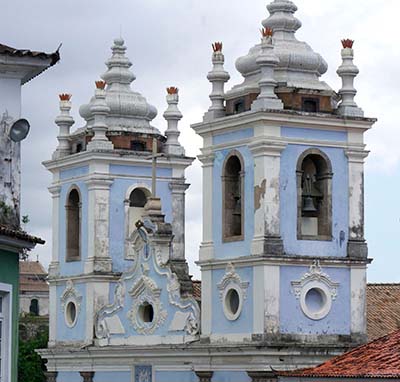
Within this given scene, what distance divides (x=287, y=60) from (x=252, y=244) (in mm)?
3896

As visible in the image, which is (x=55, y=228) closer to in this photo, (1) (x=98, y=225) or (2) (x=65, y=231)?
(2) (x=65, y=231)

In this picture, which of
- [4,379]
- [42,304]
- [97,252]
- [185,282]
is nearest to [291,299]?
[185,282]

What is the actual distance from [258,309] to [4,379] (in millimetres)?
16541

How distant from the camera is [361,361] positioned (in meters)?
29.3

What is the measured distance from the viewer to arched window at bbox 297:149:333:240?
35375 mm

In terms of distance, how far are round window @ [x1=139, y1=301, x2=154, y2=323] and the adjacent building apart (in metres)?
19.5

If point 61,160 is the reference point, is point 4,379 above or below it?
below

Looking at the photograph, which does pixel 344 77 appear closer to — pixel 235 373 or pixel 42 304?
pixel 235 373

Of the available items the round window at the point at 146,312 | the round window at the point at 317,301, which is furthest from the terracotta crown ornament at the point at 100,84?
the round window at the point at 317,301

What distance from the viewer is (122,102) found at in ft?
138

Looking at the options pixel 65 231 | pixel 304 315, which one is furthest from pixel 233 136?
pixel 65 231

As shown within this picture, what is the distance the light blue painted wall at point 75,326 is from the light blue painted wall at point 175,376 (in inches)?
141

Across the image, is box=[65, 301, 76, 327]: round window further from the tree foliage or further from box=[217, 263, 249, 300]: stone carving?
the tree foliage

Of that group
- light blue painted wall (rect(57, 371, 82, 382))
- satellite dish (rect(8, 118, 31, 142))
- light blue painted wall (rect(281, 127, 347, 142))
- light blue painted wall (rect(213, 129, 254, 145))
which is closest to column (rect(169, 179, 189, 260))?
light blue painted wall (rect(57, 371, 82, 382))
